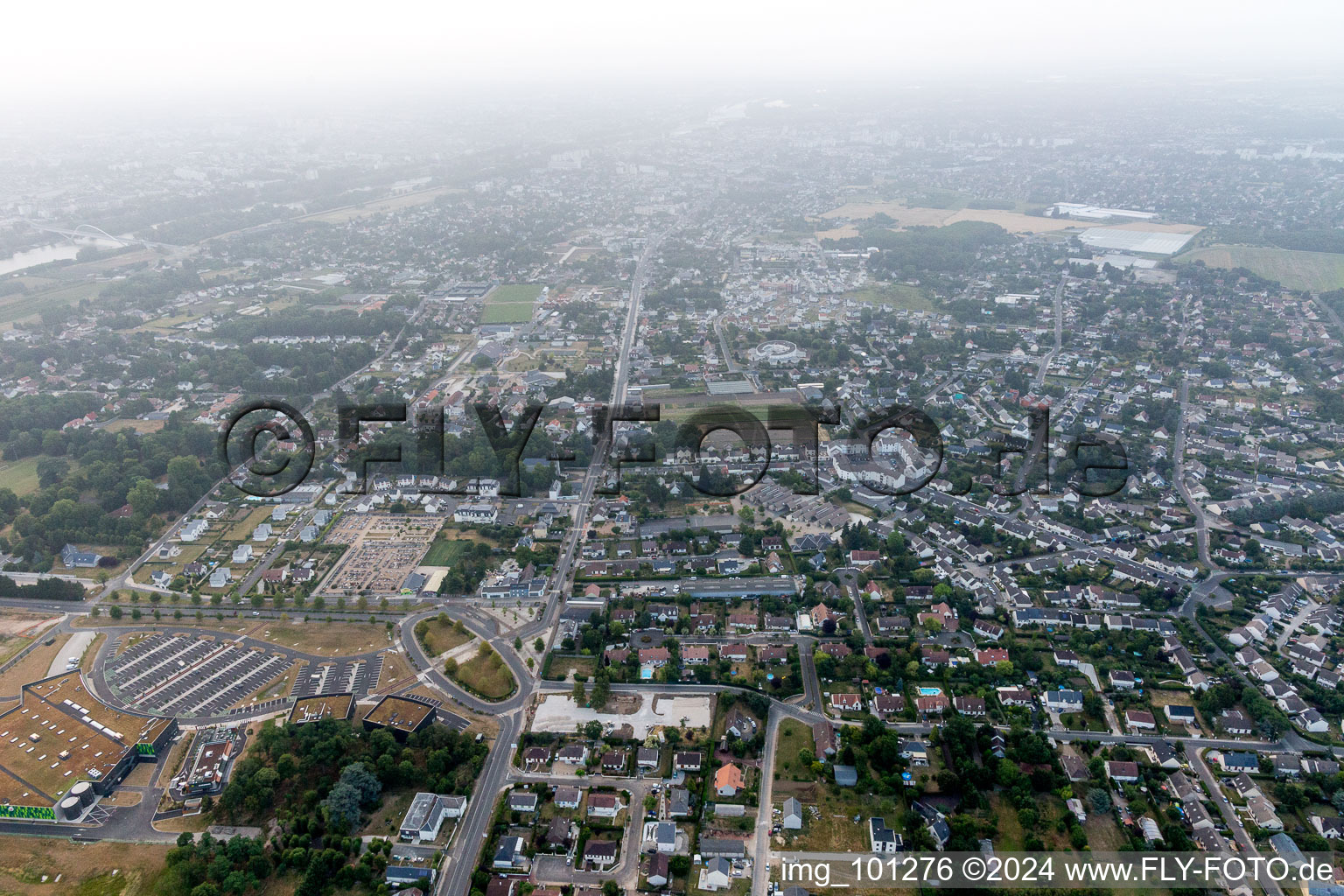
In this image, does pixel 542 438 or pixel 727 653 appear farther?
pixel 542 438

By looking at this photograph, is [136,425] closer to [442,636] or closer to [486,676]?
[442,636]

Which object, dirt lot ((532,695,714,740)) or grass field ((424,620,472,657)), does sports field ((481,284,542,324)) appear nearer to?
grass field ((424,620,472,657))

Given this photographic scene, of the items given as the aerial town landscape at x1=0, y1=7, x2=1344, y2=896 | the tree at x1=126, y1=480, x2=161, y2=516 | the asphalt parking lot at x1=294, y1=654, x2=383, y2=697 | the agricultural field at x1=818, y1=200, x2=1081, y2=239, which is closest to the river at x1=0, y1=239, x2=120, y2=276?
the aerial town landscape at x1=0, y1=7, x2=1344, y2=896

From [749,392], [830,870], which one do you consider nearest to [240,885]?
[830,870]

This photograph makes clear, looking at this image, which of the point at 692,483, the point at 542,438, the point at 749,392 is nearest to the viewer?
the point at 692,483

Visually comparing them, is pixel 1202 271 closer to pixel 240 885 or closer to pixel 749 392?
pixel 749 392

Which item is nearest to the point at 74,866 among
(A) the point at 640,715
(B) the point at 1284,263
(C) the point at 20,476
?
(A) the point at 640,715
